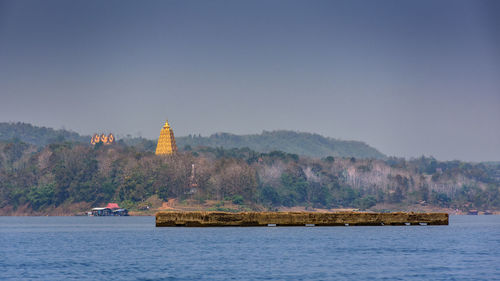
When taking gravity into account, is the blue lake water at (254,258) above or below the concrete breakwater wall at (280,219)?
below

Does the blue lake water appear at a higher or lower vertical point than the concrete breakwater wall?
lower

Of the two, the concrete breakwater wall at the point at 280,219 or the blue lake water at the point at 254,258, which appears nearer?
the blue lake water at the point at 254,258

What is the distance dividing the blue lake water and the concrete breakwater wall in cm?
566

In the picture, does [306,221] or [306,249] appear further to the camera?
[306,221]

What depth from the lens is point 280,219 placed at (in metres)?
95.4

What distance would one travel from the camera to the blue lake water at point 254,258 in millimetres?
50125

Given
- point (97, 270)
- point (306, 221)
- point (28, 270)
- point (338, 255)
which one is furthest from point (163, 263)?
point (306, 221)

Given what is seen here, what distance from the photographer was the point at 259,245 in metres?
71.4

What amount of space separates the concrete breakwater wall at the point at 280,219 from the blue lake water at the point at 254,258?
5.66 metres

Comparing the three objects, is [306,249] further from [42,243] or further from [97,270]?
[42,243]

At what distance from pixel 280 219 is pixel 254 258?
35753 mm

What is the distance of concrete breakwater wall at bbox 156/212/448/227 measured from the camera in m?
91.4

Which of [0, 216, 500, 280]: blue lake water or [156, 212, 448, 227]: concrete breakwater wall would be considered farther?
[156, 212, 448, 227]: concrete breakwater wall

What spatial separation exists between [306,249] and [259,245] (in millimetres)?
5743
